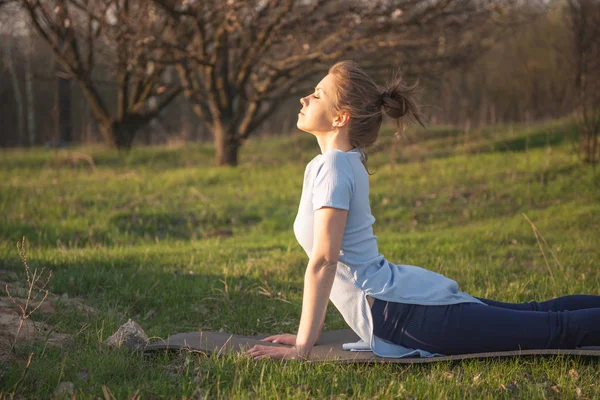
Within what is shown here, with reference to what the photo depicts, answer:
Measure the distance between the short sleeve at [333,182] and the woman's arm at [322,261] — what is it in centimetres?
4

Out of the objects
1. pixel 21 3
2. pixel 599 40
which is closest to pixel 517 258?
pixel 599 40

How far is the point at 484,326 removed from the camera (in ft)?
11.0

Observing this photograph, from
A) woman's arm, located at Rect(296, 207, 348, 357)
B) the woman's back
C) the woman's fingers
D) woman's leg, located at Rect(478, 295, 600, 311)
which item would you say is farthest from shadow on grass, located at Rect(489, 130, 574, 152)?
woman's arm, located at Rect(296, 207, 348, 357)

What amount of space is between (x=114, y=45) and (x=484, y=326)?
32.4ft

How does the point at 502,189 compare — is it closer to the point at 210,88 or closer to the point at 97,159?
the point at 210,88

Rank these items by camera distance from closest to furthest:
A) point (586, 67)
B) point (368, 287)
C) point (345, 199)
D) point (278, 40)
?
point (345, 199), point (368, 287), point (278, 40), point (586, 67)

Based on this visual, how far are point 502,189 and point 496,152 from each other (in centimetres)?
295

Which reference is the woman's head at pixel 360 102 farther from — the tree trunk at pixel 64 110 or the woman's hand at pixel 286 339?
the tree trunk at pixel 64 110

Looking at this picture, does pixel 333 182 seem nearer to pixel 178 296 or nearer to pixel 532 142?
pixel 178 296

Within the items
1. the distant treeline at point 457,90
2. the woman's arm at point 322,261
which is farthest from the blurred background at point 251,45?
the woman's arm at point 322,261

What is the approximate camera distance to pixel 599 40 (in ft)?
42.3

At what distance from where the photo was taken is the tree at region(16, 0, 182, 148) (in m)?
11.1

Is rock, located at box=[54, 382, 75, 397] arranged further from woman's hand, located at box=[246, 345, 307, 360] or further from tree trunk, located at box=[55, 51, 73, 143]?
tree trunk, located at box=[55, 51, 73, 143]

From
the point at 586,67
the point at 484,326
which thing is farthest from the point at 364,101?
the point at 586,67
